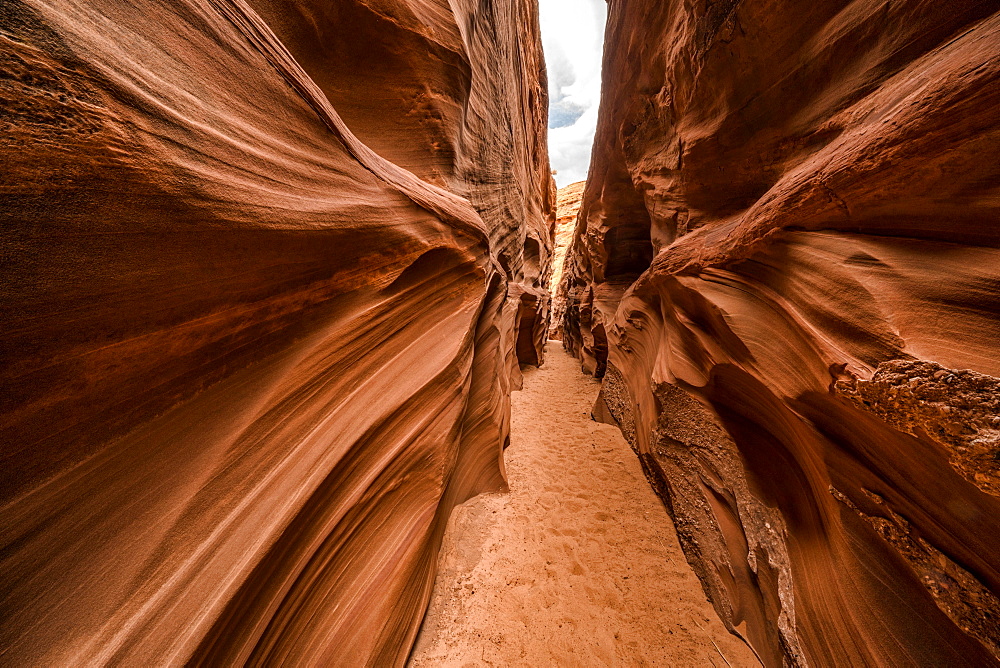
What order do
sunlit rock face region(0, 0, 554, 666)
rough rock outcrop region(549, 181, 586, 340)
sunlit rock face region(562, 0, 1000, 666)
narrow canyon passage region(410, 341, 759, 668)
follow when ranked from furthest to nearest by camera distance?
rough rock outcrop region(549, 181, 586, 340), narrow canyon passage region(410, 341, 759, 668), sunlit rock face region(562, 0, 1000, 666), sunlit rock face region(0, 0, 554, 666)

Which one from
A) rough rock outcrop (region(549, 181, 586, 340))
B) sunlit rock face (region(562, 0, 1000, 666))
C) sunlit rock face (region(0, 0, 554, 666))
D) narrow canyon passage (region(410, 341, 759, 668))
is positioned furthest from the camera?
rough rock outcrop (region(549, 181, 586, 340))

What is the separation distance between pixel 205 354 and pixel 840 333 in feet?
11.1

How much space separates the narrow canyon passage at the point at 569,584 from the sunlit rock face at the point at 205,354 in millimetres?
410

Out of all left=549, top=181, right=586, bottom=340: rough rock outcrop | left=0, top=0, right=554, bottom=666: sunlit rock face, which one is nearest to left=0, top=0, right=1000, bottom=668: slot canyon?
left=0, top=0, right=554, bottom=666: sunlit rock face

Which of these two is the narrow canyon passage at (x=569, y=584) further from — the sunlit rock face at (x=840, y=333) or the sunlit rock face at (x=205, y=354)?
the sunlit rock face at (x=205, y=354)

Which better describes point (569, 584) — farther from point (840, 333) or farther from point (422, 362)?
point (840, 333)

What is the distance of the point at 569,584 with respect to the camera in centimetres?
246

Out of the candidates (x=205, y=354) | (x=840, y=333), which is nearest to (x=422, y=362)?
(x=205, y=354)

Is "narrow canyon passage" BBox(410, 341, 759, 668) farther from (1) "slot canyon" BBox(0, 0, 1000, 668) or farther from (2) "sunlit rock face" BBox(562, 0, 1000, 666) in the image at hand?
(2) "sunlit rock face" BBox(562, 0, 1000, 666)

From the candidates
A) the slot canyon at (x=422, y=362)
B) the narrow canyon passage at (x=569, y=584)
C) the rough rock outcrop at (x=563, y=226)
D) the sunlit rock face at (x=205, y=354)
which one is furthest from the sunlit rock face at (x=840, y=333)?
the rough rock outcrop at (x=563, y=226)

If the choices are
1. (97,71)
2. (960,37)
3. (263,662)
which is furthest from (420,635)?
(960,37)

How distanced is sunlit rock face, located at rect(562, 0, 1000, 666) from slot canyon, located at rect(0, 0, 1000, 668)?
0.05 feet

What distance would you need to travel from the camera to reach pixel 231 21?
1375 millimetres

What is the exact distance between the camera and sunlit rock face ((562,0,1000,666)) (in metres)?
1.25
